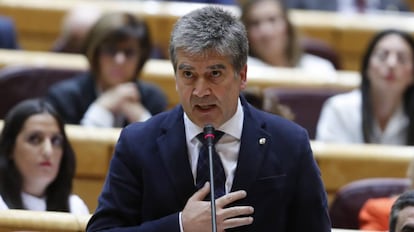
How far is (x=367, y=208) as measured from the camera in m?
2.29

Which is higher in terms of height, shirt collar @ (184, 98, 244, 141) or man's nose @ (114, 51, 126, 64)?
shirt collar @ (184, 98, 244, 141)

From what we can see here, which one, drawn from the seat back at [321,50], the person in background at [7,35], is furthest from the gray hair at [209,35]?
the seat back at [321,50]

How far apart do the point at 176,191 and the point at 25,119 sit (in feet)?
3.12

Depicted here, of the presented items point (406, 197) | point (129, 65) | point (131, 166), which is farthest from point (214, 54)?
point (129, 65)

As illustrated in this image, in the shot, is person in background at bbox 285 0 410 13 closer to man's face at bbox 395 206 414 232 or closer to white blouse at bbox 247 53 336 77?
white blouse at bbox 247 53 336 77

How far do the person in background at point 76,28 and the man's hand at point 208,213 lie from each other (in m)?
1.92

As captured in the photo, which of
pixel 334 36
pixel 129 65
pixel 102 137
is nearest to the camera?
pixel 102 137

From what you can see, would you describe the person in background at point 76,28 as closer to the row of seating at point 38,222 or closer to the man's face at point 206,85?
the row of seating at point 38,222

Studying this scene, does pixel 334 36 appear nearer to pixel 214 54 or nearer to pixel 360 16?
pixel 360 16

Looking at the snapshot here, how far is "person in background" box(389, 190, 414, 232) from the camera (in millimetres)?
1624

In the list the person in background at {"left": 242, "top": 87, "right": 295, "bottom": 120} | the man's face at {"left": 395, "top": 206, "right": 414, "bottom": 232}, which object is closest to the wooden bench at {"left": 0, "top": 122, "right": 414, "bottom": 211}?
the person in background at {"left": 242, "top": 87, "right": 295, "bottom": 120}

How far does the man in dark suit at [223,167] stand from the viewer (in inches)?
56.9

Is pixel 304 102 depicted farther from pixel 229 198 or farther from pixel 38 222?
pixel 229 198

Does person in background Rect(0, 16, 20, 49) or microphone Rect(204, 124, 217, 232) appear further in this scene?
person in background Rect(0, 16, 20, 49)
